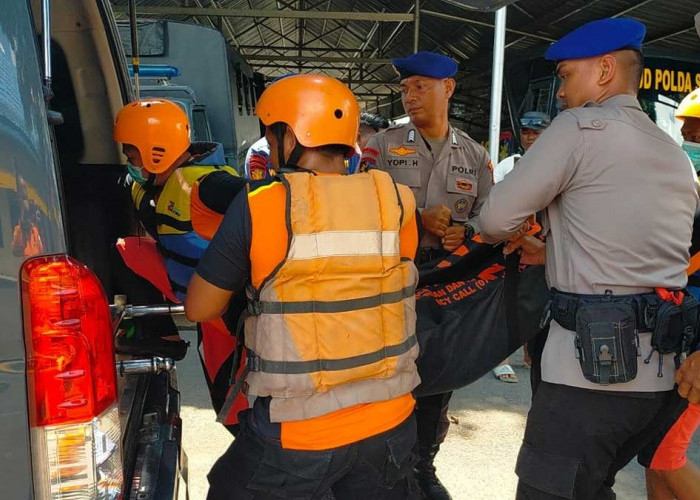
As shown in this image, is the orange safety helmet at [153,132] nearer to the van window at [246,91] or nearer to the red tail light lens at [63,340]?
the red tail light lens at [63,340]

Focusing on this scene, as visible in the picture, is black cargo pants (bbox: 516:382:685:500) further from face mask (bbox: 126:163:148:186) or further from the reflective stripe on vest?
face mask (bbox: 126:163:148:186)

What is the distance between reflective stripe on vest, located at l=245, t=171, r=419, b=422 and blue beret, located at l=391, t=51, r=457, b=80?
1.41 m

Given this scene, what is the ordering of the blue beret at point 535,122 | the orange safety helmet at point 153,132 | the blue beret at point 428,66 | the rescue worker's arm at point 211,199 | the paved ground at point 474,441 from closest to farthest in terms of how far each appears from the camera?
the rescue worker's arm at point 211,199 < the orange safety helmet at point 153,132 < the blue beret at point 428,66 < the paved ground at point 474,441 < the blue beret at point 535,122

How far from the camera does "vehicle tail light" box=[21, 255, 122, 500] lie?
1.13 meters

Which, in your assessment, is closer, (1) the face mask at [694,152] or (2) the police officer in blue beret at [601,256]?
(2) the police officer in blue beret at [601,256]

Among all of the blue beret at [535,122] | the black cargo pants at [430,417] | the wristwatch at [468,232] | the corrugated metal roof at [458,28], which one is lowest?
the black cargo pants at [430,417]

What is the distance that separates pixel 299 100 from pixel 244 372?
78cm

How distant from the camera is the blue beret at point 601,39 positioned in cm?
183

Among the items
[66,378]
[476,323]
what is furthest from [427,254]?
[66,378]

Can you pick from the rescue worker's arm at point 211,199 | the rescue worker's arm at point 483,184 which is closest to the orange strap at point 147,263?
the rescue worker's arm at point 211,199

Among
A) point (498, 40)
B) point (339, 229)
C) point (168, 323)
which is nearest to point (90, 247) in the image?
point (168, 323)

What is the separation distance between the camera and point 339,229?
1.53 m

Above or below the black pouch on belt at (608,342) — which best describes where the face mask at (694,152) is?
above

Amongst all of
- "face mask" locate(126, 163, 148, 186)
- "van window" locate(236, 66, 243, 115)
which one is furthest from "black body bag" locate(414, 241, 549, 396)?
"van window" locate(236, 66, 243, 115)
